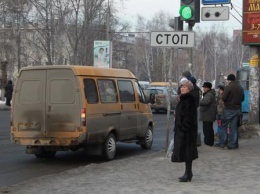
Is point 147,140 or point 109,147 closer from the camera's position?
point 109,147

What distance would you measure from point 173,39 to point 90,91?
2181 mm

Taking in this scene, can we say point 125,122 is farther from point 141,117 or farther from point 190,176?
point 190,176

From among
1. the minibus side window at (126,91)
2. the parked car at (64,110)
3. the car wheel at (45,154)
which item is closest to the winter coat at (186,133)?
the parked car at (64,110)

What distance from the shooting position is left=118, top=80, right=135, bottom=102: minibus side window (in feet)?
40.3

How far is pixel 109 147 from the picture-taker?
11508 millimetres

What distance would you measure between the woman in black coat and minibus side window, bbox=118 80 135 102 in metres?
4.22

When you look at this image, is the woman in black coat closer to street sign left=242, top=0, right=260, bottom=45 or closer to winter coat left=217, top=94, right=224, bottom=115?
winter coat left=217, top=94, right=224, bottom=115

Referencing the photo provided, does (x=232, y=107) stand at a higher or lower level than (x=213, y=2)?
lower

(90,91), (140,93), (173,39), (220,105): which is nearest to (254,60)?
(220,105)

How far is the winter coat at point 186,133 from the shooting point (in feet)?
26.4

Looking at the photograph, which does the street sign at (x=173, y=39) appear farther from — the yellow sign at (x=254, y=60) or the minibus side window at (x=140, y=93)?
the yellow sign at (x=254, y=60)

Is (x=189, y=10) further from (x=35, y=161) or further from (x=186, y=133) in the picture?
(x=35, y=161)

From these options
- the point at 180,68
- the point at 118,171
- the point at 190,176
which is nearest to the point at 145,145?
the point at 118,171

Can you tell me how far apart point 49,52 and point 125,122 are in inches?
1560
